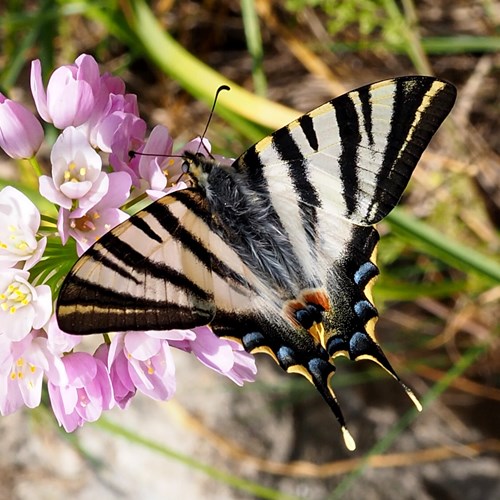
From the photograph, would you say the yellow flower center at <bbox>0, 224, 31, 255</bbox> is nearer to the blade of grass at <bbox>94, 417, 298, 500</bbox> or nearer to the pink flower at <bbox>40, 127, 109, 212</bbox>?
the pink flower at <bbox>40, 127, 109, 212</bbox>

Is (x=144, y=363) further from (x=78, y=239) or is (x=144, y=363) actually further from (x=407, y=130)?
(x=407, y=130)

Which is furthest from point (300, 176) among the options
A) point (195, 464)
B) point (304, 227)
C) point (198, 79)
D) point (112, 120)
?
point (195, 464)

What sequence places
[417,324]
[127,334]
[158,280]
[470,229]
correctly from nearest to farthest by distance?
[158,280] < [127,334] < [470,229] < [417,324]

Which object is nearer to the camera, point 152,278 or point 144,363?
point 152,278

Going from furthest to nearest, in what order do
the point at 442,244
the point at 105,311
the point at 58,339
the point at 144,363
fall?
the point at 442,244 < the point at 144,363 < the point at 58,339 < the point at 105,311

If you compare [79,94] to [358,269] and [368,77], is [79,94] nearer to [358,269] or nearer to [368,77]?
[358,269]

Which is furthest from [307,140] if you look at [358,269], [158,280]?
[158,280]

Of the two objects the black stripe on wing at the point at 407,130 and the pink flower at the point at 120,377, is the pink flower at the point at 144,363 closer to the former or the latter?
the pink flower at the point at 120,377
